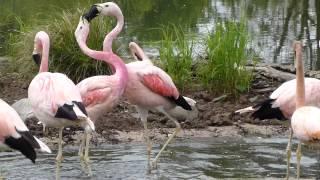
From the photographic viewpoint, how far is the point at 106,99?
755cm

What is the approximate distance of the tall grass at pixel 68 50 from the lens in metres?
10.4

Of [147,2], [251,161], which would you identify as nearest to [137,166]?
[251,161]

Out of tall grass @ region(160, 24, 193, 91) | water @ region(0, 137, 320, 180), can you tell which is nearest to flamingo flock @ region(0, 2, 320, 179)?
water @ region(0, 137, 320, 180)

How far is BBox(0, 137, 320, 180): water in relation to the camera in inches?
289

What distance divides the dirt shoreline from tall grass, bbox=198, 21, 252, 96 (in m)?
0.15

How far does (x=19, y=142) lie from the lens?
20.4ft

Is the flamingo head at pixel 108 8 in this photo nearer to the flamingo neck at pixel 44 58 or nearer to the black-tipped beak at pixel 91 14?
the black-tipped beak at pixel 91 14

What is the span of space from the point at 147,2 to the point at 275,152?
15.5 meters

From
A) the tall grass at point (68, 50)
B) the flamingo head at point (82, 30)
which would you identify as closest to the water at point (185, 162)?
the flamingo head at point (82, 30)

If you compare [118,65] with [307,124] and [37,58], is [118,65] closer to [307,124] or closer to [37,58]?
[37,58]

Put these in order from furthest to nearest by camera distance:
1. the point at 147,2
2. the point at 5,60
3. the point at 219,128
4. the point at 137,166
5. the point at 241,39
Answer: the point at 147,2 → the point at 5,60 → the point at 241,39 → the point at 219,128 → the point at 137,166

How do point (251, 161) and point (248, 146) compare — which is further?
point (248, 146)

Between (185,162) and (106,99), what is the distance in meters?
1.08

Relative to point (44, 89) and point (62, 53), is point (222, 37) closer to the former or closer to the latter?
point (62, 53)
